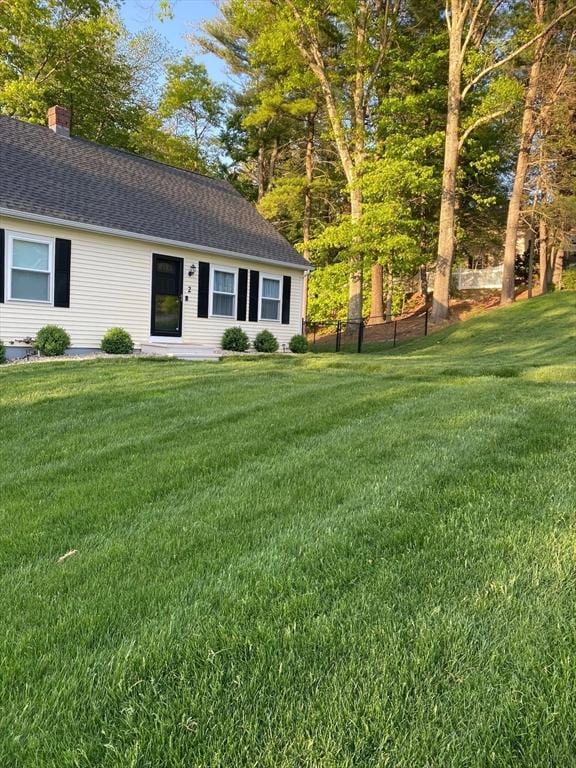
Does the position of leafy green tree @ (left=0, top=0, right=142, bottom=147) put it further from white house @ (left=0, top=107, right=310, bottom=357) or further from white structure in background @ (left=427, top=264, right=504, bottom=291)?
white structure in background @ (left=427, top=264, right=504, bottom=291)

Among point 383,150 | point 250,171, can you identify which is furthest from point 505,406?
point 250,171

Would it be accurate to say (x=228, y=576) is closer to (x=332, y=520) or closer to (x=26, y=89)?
(x=332, y=520)

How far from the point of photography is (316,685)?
156 cm

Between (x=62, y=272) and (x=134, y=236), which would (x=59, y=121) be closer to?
(x=134, y=236)

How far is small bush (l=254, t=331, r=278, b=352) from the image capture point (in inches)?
578

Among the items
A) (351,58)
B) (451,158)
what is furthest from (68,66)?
(451,158)

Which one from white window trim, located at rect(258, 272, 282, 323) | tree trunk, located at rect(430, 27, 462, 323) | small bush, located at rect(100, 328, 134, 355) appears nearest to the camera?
small bush, located at rect(100, 328, 134, 355)

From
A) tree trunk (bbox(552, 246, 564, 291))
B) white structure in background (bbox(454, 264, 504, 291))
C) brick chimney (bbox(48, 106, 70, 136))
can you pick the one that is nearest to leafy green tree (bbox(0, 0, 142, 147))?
brick chimney (bbox(48, 106, 70, 136))

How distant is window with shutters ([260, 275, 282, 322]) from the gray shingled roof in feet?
2.11

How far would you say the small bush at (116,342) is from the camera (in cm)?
1170

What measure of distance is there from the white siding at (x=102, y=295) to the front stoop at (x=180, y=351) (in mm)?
336

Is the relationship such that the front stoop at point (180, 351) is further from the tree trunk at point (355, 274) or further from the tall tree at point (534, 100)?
the tall tree at point (534, 100)

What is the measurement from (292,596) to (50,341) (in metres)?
10.1

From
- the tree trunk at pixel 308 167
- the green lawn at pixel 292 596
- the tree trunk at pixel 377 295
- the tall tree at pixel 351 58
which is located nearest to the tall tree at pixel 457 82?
the tall tree at pixel 351 58
